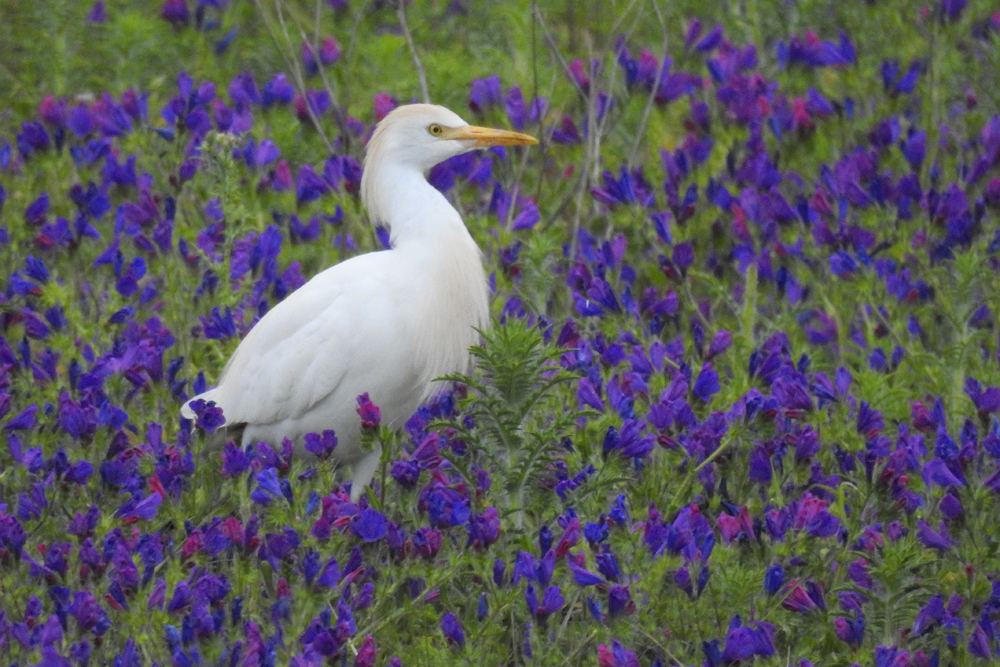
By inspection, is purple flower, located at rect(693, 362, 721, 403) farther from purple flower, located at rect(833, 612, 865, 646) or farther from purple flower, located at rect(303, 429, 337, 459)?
purple flower, located at rect(303, 429, 337, 459)

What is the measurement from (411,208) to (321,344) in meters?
0.47

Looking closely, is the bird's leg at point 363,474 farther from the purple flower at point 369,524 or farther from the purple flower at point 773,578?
the purple flower at point 773,578

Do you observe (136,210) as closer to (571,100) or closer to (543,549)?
(543,549)

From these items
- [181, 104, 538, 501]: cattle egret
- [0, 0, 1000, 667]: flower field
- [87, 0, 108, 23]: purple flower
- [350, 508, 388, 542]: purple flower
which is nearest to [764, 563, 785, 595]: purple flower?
[0, 0, 1000, 667]: flower field

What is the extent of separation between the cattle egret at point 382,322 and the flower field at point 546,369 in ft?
0.42

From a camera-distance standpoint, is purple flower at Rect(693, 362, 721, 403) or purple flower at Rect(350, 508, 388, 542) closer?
purple flower at Rect(350, 508, 388, 542)

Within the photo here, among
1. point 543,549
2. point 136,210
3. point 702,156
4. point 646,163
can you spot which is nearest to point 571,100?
point 646,163

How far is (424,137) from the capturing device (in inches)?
165

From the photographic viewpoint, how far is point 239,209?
4152 mm

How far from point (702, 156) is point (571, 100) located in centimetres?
158

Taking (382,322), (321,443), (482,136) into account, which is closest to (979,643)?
(321,443)

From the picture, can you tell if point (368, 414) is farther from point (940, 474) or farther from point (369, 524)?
point (940, 474)

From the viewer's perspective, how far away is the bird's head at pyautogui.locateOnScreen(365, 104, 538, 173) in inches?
164

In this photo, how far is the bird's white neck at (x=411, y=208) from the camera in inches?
162
